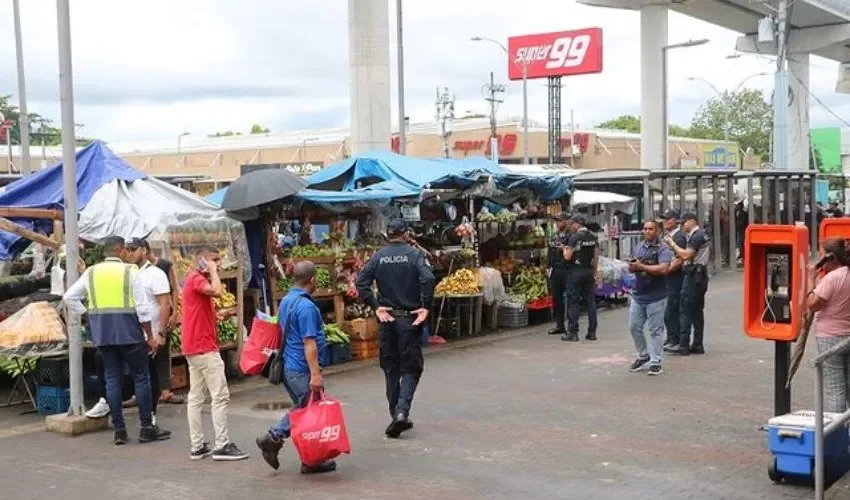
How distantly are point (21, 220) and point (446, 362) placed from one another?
558 centimetres

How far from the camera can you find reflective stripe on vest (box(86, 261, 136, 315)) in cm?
857

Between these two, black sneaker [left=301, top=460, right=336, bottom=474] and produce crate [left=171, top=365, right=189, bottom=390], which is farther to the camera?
produce crate [left=171, top=365, right=189, bottom=390]

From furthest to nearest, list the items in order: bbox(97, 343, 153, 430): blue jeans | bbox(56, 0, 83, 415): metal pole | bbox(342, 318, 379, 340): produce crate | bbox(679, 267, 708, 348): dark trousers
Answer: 1. bbox(342, 318, 379, 340): produce crate
2. bbox(679, 267, 708, 348): dark trousers
3. bbox(56, 0, 83, 415): metal pole
4. bbox(97, 343, 153, 430): blue jeans

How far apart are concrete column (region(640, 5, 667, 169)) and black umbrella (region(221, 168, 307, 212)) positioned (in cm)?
2617

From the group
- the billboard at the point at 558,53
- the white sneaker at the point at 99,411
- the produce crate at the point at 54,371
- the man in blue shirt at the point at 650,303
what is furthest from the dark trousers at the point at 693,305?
the billboard at the point at 558,53

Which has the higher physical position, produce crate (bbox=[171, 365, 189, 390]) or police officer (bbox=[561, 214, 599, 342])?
police officer (bbox=[561, 214, 599, 342])

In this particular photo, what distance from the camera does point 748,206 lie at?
2628 centimetres

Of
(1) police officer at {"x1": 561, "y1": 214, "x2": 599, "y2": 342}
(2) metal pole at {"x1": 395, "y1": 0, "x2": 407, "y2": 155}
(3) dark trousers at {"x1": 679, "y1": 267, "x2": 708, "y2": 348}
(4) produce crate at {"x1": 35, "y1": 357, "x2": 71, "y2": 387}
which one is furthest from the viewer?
(2) metal pole at {"x1": 395, "y1": 0, "x2": 407, "y2": 155}

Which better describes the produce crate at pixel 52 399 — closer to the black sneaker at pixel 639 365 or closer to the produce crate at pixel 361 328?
the produce crate at pixel 361 328

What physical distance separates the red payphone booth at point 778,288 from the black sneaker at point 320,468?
3.65m

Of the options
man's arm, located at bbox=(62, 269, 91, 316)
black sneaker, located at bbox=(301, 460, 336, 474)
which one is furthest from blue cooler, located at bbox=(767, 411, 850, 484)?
man's arm, located at bbox=(62, 269, 91, 316)

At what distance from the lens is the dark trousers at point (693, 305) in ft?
41.1

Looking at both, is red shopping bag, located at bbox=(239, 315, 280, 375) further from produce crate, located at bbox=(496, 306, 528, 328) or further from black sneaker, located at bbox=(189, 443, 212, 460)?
produce crate, located at bbox=(496, 306, 528, 328)

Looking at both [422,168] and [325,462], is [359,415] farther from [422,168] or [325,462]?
[422,168]
